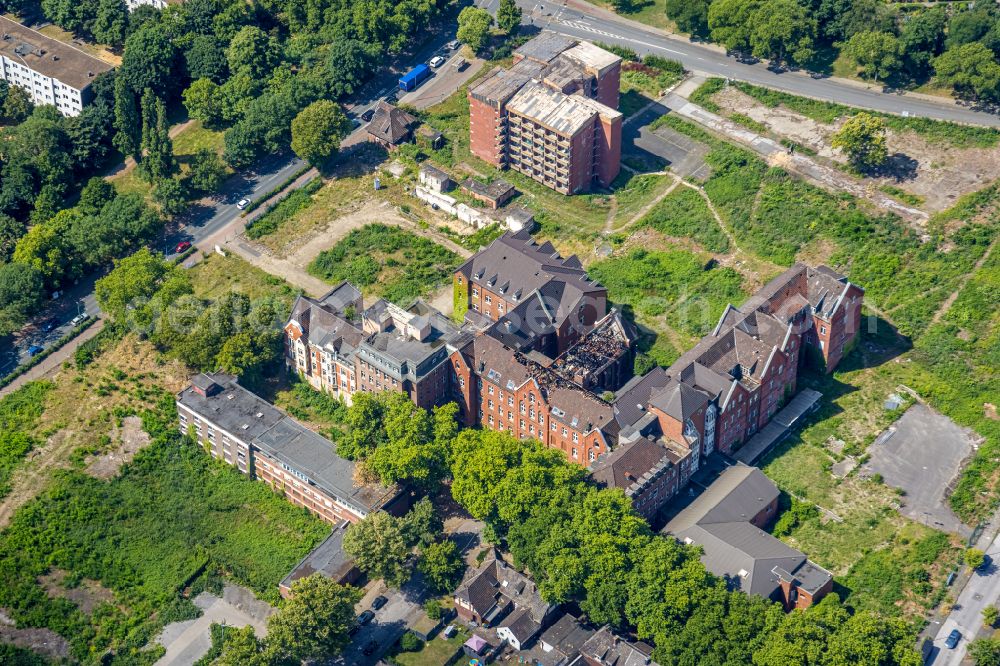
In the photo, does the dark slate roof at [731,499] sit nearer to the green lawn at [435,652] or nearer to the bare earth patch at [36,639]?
the green lawn at [435,652]

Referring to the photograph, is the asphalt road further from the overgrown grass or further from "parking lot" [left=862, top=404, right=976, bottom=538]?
the overgrown grass

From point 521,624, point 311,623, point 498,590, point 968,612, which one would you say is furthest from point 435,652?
point 968,612

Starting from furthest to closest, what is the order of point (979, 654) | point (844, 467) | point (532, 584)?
point (844, 467)
point (532, 584)
point (979, 654)

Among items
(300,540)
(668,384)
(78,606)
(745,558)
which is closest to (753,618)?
(745,558)

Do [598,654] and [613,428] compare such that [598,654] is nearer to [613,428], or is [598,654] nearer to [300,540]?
[613,428]

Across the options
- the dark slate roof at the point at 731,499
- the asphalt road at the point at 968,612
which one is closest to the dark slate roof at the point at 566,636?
the dark slate roof at the point at 731,499

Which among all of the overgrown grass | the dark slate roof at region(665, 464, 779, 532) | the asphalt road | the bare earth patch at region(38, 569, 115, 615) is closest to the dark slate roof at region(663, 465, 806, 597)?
the dark slate roof at region(665, 464, 779, 532)

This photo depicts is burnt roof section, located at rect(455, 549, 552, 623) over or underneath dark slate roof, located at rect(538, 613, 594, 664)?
over
